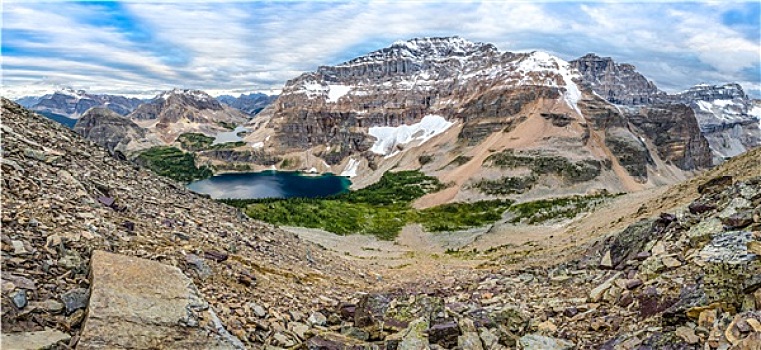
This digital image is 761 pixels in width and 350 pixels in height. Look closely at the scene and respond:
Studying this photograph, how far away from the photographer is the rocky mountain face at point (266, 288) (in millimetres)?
9430

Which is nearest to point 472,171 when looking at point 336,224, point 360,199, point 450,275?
point 360,199

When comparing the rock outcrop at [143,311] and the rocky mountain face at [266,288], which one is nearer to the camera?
the rock outcrop at [143,311]

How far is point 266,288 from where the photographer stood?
1469cm

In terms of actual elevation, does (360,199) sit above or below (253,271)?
below

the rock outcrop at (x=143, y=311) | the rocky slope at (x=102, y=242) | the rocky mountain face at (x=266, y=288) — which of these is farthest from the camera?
the rocky slope at (x=102, y=242)

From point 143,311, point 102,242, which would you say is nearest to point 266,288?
point 102,242

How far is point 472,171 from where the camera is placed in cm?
15812

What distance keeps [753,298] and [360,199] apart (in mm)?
137636

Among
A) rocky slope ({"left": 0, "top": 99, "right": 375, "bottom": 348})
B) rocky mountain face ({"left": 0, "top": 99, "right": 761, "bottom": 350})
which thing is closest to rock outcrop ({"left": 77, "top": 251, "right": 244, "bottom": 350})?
rocky mountain face ({"left": 0, "top": 99, "right": 761, "bottom": 350})

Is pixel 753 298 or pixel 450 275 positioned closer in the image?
pixel 753 298

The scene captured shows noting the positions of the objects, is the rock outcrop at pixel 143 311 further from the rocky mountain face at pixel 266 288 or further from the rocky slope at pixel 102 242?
the rocky slope at pixel 102 242

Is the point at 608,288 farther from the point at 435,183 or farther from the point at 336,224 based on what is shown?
the point at 435,183

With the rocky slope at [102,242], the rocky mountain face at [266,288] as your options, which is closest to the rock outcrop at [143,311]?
the rocky mountain face at [266,288]

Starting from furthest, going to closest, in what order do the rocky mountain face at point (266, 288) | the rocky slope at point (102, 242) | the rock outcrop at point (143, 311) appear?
1. the rocky slope at point (102, 242)
2. the rocky mountain face at point (266, 288)
3. the rock outcrop at point (143, 311)
